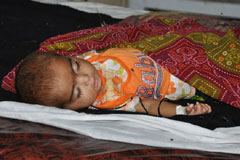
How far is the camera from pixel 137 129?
0.87m

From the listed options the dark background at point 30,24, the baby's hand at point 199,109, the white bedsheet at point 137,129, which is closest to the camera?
the white bedsheet at point 137,129

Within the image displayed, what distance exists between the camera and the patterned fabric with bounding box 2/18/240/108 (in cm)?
110

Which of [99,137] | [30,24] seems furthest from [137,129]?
[30,24]

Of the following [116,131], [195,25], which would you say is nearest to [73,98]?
[116,131]

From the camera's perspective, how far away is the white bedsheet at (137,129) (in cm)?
78

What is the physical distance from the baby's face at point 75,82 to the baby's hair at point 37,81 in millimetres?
27

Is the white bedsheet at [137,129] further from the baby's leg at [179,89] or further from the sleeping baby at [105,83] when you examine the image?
the baby's leg at [179,89]

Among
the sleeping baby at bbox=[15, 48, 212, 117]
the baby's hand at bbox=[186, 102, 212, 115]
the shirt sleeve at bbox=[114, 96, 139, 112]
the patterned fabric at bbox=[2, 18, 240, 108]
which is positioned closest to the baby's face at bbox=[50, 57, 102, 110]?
the sleeping baby at bbox=[15, 48, 212, 117]

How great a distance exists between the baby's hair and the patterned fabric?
0.60 ft

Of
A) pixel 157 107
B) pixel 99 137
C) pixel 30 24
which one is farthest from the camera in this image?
pixel 30 24

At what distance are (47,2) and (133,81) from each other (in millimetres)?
1344

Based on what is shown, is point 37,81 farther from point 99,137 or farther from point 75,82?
point 99,137

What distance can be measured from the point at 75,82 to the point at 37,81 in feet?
0.48

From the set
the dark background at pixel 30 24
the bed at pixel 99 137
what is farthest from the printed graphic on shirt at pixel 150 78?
the dark background at pixel 30 24
